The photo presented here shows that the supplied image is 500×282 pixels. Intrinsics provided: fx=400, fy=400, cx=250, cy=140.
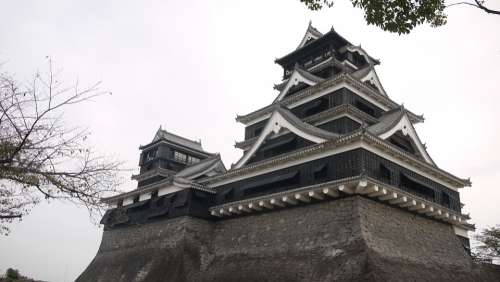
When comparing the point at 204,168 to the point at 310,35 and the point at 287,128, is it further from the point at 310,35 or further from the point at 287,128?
the point at 310,35

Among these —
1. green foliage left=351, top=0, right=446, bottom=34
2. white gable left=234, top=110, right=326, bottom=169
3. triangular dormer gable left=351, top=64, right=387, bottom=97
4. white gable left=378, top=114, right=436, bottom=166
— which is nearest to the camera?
green foliage left=351, top=0, right=446, bottom=34

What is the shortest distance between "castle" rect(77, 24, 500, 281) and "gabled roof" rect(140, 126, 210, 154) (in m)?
6.51

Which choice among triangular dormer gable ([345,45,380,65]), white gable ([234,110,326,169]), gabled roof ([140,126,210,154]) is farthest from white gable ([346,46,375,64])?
gabled roof ([140,126,210,154])

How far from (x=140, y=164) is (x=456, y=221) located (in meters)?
23.8

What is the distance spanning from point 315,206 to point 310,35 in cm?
1538

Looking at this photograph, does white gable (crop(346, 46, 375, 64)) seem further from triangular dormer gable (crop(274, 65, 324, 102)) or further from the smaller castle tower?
the smaller castle tower

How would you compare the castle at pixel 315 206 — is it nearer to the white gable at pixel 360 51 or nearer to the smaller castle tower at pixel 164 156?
the white gable at pixel 360 51

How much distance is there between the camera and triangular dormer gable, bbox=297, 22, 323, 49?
28505mm

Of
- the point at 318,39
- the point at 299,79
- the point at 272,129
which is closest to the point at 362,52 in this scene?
the point at 318,39

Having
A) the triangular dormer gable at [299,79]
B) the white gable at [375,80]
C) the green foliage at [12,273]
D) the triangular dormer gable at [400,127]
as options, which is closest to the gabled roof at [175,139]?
the triangular dormer gable at [299,79]

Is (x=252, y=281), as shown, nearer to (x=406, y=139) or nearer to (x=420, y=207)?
(x=420, y=207)

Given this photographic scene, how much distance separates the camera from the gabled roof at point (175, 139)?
32.8 m

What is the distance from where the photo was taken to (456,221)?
19.7 m

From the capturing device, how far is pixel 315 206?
17406 mm
